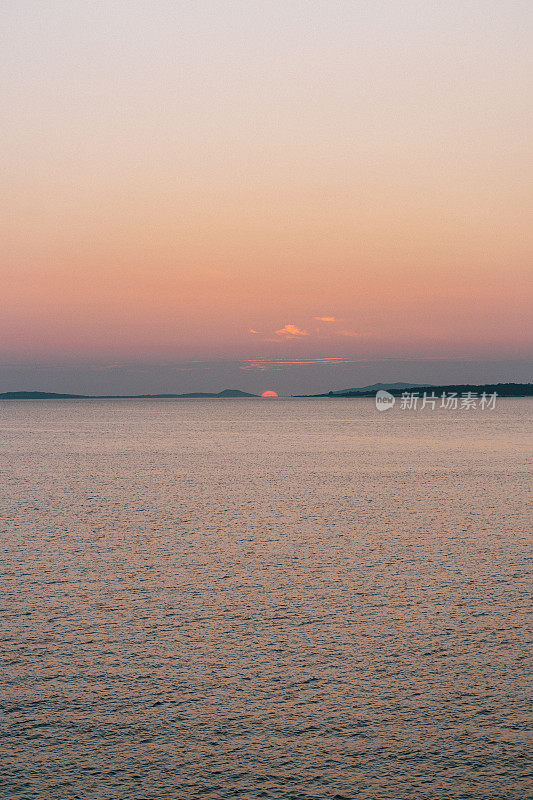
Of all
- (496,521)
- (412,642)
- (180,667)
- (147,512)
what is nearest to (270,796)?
(180,667)

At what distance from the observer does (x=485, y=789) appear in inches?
219

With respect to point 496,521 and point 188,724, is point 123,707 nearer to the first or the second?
point 188,724

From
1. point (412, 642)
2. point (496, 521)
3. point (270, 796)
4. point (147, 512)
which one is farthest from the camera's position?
point (147, 512)

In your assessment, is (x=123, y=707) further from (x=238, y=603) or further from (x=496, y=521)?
(x=496, y=521)

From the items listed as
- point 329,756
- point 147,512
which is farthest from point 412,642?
point 147,512

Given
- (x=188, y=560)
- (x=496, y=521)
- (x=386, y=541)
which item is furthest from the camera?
(x=496, y=521)

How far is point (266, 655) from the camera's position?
8.47 m

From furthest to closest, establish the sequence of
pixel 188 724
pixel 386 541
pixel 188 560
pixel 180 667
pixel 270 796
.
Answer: pixel 386 541, pixel 188 560, pixel 180 667, pixel 188 724, pixel 270 796

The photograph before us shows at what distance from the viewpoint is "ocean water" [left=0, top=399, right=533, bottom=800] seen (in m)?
5.89

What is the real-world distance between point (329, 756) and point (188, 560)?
7.87 m

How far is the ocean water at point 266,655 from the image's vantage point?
Result: 5.89m

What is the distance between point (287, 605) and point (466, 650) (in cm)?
284

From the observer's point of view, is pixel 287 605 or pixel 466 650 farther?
pixel 287 605

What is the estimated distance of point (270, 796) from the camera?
5512 millimetres
